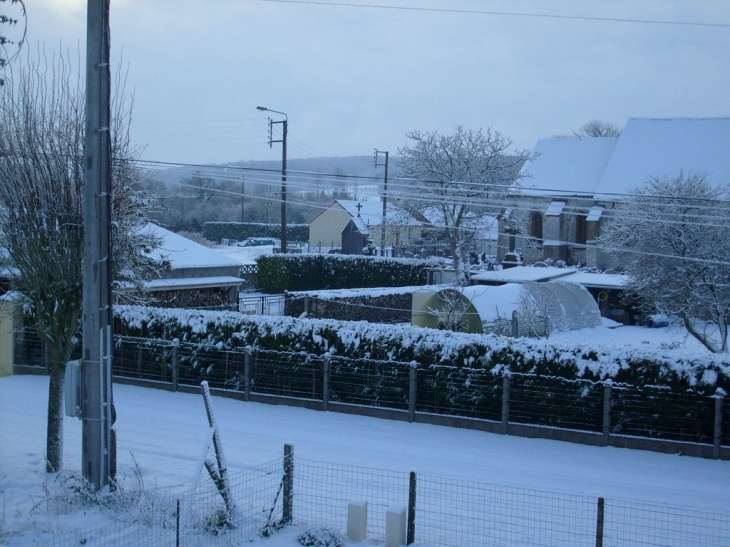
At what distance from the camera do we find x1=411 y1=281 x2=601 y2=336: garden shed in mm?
21438

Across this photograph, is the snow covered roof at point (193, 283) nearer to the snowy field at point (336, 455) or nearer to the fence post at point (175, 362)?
the fence post at point (175, 362)

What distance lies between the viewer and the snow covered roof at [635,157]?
3916 cm

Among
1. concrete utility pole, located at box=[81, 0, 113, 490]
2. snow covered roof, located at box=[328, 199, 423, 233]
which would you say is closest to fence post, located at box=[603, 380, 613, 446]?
concrete utility pole, located at box=[81, 0, 113, 490]

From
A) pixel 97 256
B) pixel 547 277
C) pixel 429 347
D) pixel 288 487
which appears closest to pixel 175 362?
pixel 429 347

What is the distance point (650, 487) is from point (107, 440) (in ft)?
24.4

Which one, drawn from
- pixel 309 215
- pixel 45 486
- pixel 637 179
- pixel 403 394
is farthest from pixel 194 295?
pixel 309 215

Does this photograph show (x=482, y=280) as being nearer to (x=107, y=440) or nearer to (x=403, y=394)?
(x=403, y=394)

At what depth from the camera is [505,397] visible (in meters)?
13.2

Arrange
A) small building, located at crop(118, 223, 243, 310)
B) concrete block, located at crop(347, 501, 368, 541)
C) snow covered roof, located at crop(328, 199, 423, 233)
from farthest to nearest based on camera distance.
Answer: snow covered roof, located at crop(328, 199, 423, 233), small building, located at crop(118, 223, 243, 310), concrete block, located at crop(347, 501, 368, 541)

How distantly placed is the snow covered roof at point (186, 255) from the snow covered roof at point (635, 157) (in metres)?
17.2

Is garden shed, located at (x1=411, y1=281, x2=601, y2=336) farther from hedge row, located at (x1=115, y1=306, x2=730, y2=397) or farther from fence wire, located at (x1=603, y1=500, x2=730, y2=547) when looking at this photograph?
fence wire, located at (x1=603, y1=500, x2=730, y2=547)

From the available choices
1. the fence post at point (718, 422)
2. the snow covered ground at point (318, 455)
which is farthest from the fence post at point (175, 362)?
the fence post at point (718, 422)

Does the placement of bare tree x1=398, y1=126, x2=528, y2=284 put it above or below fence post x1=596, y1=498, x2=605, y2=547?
above

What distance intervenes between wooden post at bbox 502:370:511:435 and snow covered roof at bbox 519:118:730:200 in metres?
25.1
